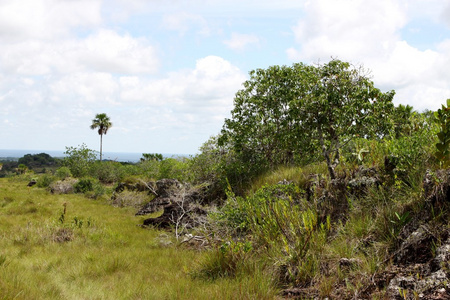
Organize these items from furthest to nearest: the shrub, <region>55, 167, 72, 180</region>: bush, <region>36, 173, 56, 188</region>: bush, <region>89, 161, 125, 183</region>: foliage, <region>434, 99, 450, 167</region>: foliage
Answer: <region>89, 161, 125, 183</region>: foliage
<region>55, 167, 72, 180</region>: bush
<region>36, 173, 56, 188</region>: bush
the shrub
<region>434, 99, 450, 167</region>: foliage

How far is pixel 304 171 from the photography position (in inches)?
462

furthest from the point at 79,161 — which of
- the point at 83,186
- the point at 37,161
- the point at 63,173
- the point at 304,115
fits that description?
the point at 37,161

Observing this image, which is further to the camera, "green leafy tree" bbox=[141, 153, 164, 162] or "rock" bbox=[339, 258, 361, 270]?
"green leafy tree" bbox=[141, 153, 164, 162]

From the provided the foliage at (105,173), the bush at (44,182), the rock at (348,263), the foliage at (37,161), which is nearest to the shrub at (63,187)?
the bush at (44,182)

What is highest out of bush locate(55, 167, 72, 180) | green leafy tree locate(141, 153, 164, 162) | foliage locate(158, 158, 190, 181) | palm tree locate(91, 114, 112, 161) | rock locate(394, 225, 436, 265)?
palm tree locate(91, 114, 112, 161)

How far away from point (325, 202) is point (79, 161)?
127 ft

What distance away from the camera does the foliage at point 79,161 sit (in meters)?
40.3

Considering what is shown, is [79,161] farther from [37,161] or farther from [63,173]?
[37,161]

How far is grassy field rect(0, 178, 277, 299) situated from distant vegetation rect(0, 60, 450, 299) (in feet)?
0.32

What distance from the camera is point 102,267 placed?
287 inches

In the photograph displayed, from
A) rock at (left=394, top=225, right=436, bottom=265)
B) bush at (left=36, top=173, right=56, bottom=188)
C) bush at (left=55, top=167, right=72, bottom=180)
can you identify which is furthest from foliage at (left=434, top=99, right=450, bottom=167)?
bush at (left=55, top=167, right=72, bottom=180)

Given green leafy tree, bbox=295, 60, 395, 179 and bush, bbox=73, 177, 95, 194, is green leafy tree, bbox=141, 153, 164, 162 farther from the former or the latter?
green leafy tree, bbox=295, 60, 395, 179

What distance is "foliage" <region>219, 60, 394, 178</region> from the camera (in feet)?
37.0

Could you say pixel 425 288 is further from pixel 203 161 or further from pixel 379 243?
pixel 203 161
